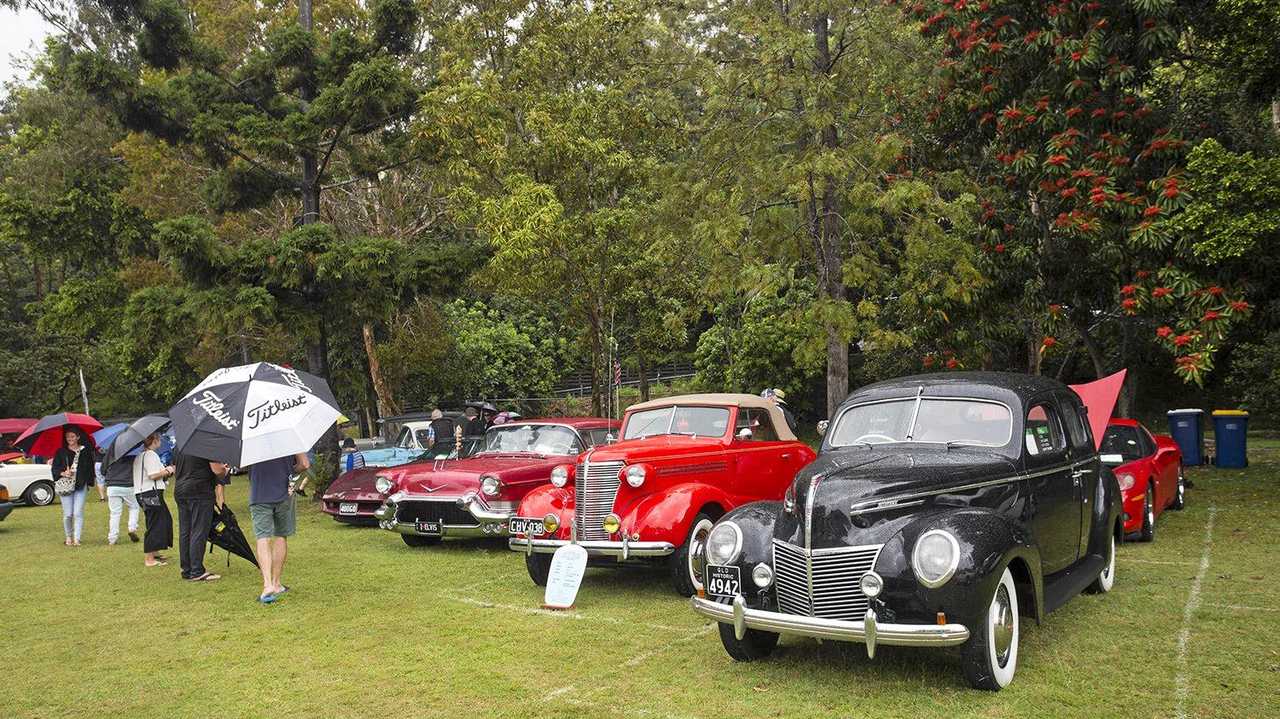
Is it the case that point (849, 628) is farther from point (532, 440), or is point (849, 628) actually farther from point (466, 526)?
point (532, 440)

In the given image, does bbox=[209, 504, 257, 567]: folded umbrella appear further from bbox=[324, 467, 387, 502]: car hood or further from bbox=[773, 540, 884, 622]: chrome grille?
bbox=[773, 540, 884, 622]: chrome grille

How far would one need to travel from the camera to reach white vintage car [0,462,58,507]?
70.3ft

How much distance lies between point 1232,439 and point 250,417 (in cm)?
1783

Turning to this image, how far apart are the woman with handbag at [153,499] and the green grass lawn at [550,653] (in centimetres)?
70

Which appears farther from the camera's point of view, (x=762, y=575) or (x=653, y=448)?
(x=653, y=448)

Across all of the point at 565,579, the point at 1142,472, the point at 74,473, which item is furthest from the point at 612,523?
the point at 74,473

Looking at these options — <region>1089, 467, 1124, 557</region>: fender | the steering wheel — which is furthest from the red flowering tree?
the steering wheel

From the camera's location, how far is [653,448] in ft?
31.0

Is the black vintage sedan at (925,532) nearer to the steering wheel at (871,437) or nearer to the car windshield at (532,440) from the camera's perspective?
the steering wheel at (871,437)

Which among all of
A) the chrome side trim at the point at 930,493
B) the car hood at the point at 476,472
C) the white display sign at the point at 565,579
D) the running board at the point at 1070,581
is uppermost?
the chrome side trim at the point at 930,493

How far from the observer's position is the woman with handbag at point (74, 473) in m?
13.9

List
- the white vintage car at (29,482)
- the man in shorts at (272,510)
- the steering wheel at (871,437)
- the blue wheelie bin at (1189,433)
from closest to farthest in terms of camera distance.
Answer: the steering wheel at (871,437)
the man in shorts at (272,510)
the blue wheelie bin at (1189,433)
the white vintage car at (29,482)

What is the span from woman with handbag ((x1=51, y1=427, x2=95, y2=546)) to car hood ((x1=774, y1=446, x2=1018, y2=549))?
37.2ft

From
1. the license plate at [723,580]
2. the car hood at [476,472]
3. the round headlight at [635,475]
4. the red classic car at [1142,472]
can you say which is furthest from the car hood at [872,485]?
the car hood at [476,472]
